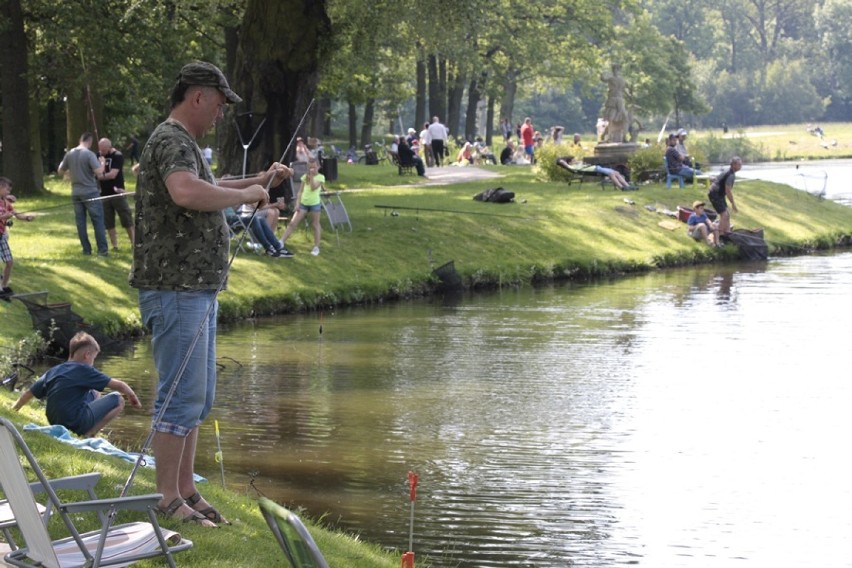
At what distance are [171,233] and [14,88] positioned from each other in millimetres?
24326

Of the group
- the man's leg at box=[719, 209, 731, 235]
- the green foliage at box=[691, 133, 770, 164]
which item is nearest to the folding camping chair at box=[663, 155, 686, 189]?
the man's leg at box=[719, 209, 731, 235]

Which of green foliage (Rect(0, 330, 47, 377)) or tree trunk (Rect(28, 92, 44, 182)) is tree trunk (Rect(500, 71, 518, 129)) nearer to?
tree trunk (Rect(28, 92, 44, 182))

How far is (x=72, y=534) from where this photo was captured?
534 centimetres

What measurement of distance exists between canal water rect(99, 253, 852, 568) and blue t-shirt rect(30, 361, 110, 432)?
3.94 feet

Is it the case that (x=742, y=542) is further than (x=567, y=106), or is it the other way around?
(x=567, y=106)

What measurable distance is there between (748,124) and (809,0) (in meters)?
21.6

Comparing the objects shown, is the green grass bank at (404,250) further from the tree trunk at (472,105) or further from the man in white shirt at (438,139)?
the tree trunk at (472,105)

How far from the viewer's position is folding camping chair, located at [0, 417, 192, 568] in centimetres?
512

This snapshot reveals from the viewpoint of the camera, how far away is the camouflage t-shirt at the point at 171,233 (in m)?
6.47

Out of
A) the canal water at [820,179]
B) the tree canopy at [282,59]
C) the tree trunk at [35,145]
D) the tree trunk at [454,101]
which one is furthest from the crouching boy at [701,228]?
the tree trunk at [454,101]

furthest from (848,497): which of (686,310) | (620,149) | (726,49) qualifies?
(726,49)

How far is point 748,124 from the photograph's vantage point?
12106cm

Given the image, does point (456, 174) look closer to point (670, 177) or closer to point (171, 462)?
point (670, 177)

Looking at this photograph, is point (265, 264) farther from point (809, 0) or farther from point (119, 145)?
point (809, 0)
